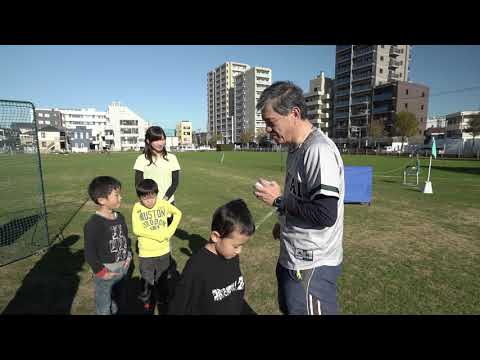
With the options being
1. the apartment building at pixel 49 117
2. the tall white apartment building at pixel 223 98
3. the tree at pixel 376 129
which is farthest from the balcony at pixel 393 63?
the apartment building at pixel 49 117

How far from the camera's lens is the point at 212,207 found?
30.3ft

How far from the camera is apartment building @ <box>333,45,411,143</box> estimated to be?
2714 inches

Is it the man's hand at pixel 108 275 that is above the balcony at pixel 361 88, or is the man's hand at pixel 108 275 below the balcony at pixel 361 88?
below

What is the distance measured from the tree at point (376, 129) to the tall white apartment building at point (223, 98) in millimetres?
73352

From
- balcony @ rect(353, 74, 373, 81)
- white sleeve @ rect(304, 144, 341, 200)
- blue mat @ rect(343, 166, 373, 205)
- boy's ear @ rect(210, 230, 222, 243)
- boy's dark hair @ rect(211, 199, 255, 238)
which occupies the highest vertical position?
balcony @ rect(353, 74, 373, 81)

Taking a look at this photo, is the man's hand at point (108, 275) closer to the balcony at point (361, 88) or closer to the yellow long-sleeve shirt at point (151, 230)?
the yellow long-sleeve shirt at point (151, 230)

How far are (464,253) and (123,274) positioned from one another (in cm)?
613

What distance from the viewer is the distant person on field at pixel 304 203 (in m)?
1.75

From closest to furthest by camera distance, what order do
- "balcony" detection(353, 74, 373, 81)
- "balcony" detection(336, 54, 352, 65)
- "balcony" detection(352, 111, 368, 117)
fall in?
"balcony" detection(352, 111, 368, 117), "balcony" detection(353, 74, 373, 81), "balcony" detection(336, 54, 352, 65)

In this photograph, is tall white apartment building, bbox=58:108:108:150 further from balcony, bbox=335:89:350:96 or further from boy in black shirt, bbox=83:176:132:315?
boy in black shirt, bbox=83:176:132:315

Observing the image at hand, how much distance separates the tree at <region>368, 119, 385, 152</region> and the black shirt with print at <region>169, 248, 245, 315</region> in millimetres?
66957

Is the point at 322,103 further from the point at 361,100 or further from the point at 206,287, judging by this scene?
the point at 206,287

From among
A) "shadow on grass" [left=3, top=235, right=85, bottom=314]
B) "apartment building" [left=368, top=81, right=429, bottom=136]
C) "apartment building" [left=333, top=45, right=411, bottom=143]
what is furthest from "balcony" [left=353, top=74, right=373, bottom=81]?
"shadow on grass" [left=3, top=235, right=85, bottom=314]
